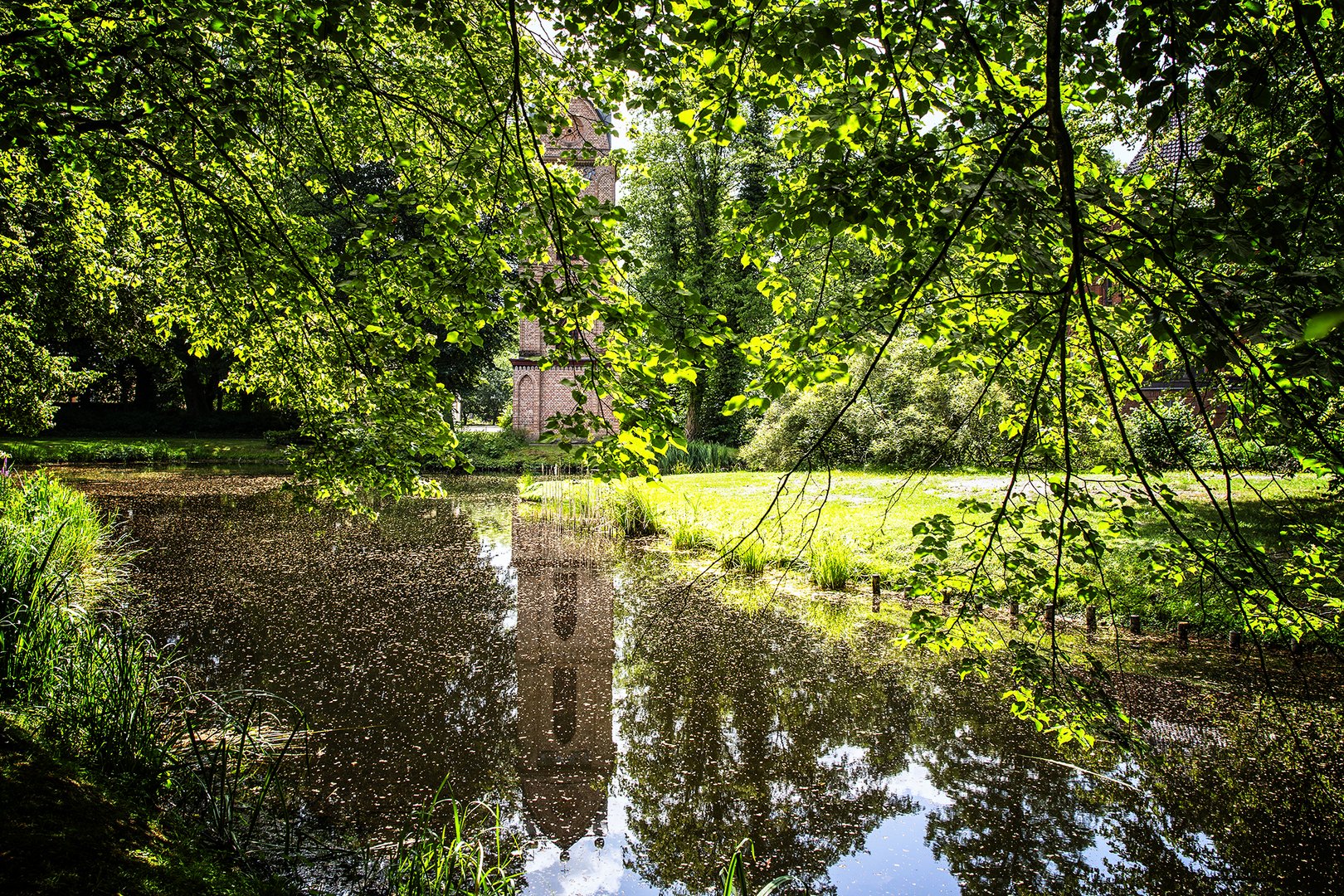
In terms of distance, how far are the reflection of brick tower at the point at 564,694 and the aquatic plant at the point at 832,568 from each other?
249cm

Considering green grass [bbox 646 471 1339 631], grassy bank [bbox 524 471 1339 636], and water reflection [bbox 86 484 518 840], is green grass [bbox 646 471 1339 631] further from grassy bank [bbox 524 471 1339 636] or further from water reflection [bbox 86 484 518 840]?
water reflection [bbox 86 484 518 840]

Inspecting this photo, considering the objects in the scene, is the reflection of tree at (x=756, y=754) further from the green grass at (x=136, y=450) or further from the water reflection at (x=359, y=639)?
the green grass at (x=136, y=450)

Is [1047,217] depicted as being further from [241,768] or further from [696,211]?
[696,211]

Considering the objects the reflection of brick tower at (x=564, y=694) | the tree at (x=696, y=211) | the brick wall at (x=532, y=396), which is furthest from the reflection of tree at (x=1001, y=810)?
the brick wall at (x=532, y=396)

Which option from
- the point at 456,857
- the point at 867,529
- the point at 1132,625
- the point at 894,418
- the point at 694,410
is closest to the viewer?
the point at 456,857

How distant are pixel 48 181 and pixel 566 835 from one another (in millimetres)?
6099

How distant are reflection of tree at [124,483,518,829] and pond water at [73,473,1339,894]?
26 mm

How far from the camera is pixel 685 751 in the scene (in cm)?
448

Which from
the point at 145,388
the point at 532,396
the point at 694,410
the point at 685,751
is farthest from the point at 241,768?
the point at 145,388

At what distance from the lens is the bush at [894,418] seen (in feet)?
50.2

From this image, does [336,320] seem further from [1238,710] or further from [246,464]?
[246,464]

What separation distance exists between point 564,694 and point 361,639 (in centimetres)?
233

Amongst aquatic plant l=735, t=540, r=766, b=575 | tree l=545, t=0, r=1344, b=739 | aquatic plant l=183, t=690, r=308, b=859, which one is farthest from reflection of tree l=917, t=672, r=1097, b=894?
aquatic plant l=735, t=540, r=766, b=575

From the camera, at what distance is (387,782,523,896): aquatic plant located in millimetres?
2652
